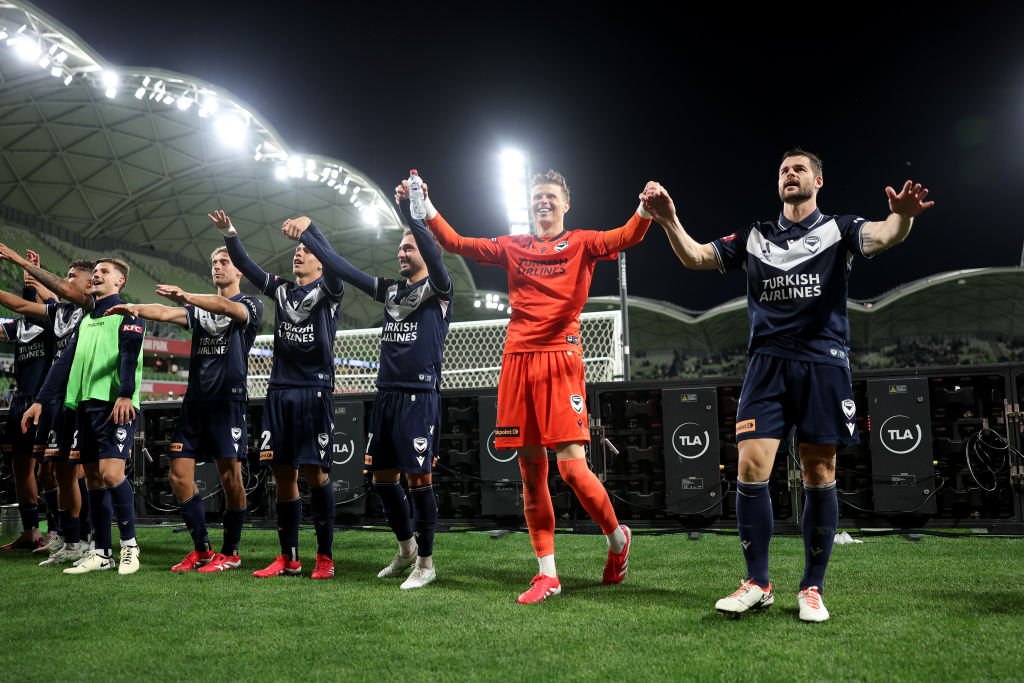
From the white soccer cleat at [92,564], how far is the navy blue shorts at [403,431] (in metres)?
2.12

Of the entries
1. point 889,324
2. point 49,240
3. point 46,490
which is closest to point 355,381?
point 46,490

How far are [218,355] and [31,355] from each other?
247 cm

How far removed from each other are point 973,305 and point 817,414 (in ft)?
173

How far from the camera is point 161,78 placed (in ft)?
70.4

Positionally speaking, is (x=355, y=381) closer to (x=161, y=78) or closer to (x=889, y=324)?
(x=161, y=78)

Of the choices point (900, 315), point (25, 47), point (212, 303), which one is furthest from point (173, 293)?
point (900, 315)

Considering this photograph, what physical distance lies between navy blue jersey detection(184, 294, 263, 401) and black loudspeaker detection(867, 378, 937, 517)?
5.17 metres

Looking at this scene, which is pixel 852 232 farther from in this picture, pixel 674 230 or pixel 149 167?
pixel 149 167

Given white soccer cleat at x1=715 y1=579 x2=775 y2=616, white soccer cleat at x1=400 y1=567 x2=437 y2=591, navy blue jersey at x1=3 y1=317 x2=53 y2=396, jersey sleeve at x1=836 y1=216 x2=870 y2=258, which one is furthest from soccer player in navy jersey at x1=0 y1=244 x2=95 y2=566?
jersey sleeve at x1=836 y1=216 x2=870 y2=258

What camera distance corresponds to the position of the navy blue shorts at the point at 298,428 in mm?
4828

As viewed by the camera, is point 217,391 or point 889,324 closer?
point 217,391

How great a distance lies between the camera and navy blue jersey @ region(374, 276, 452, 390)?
15.4ft

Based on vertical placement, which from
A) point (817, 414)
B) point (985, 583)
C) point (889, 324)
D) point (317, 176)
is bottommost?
point (985, 583)

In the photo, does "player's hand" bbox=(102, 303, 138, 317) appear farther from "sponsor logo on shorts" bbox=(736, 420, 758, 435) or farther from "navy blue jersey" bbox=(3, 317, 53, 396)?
"sponsor logo on shorts" bbox=(736, 420, 758, 435)
